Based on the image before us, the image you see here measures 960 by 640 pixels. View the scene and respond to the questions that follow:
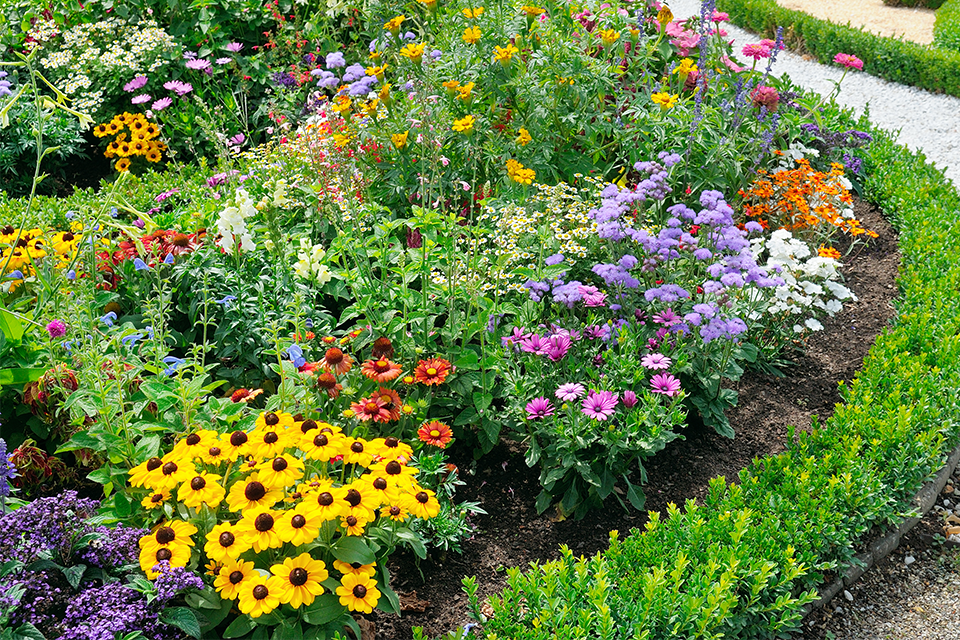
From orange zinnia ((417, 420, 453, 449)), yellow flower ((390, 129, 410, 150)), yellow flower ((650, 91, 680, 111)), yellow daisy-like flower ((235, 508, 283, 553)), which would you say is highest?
yellow flower ((650, 91, 680, 111))

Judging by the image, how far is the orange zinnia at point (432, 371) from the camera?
10.0 feet

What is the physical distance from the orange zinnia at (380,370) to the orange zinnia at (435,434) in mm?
240

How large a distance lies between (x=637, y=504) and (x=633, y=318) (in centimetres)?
85

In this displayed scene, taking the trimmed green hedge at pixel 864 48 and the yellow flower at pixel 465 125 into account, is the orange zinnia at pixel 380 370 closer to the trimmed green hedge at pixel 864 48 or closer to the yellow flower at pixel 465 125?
the yellow flower at pixel 465 125

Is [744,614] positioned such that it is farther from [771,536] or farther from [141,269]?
[141,269]

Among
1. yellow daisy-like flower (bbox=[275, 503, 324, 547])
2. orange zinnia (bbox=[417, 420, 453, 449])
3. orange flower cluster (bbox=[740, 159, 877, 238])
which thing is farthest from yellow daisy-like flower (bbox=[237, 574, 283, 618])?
orange flower cluster (bbox=[740, 159, 877, 238])

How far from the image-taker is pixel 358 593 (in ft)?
7.45

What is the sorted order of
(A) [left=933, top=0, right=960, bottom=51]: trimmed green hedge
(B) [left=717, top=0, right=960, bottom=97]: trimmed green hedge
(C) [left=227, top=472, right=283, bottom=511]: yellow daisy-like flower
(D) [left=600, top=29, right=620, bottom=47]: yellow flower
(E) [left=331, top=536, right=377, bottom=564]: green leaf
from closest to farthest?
1. (C) [left=227, top=472, right=283, bottom=511]: yellow daisy-like flower
2. (E) [left=331, top=536, right=377, bottom=564]: green leaf
3. (D) [left=600, top=29, right=620, bottom=47]: yellow flower
4. (B) [left=717, top=0, right=960, bottom=97]: trimmed green hedge
5. (A) [left=933, top=0, right=960, bottom=51]: trimmed green hedge

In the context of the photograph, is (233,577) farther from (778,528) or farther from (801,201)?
(801,201)

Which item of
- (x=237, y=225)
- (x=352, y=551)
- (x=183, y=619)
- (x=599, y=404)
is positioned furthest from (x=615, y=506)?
(x=237, y=225)

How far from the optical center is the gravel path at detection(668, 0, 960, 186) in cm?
651

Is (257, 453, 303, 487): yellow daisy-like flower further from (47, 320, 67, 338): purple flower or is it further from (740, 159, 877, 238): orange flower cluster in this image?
(740, 159, 877, 238): orange flower cluster

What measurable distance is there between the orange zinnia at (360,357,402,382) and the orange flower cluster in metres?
2.74

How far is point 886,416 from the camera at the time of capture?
11.2 feet
